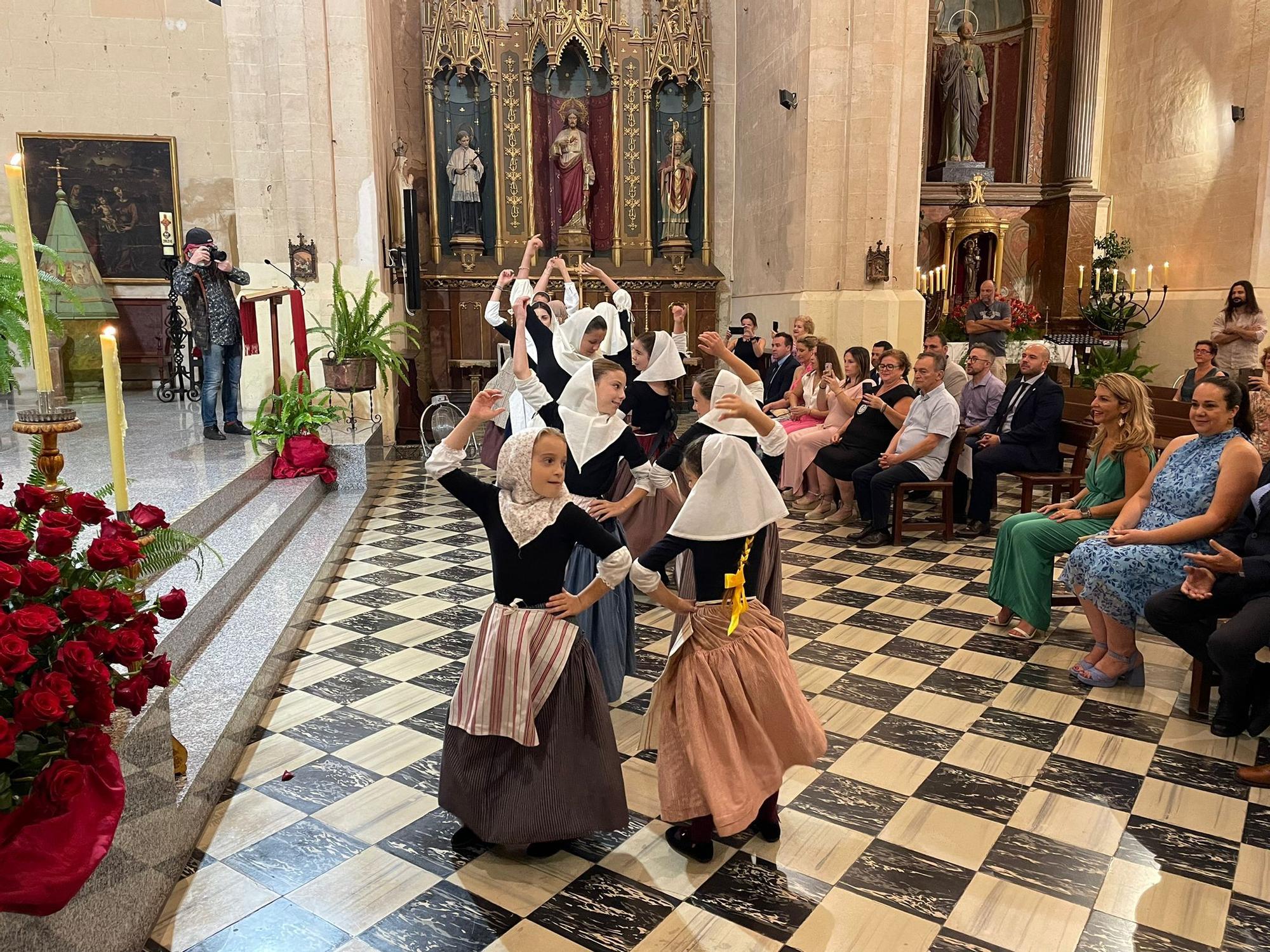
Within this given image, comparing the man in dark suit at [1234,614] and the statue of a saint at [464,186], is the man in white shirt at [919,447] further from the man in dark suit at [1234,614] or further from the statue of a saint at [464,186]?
the statue of a saint at [464,186]

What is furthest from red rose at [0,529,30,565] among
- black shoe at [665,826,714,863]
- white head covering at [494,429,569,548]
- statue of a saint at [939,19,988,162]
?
statue of a saint at [939,19,988,162]

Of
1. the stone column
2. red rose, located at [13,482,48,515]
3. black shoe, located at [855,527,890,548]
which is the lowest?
black shoe, located at [855,527,890,548]

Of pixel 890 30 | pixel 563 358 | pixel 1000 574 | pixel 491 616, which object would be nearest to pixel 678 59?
pixel 890 30

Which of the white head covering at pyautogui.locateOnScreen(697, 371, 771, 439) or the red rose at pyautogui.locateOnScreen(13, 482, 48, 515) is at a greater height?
the white head covering at pyautogui.locateOnScreen(697, 371, 771, 439)

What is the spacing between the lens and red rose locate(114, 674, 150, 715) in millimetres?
1872

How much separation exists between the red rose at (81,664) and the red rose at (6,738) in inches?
5.8

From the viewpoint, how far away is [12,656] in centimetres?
157

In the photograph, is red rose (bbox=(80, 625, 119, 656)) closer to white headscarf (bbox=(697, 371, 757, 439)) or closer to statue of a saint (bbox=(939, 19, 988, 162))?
white headscarf (bbox=(697, 371, 757, 439))

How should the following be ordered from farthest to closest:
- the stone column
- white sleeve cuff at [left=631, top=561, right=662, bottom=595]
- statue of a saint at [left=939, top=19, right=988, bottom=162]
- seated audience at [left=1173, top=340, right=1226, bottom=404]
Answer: statue of a saint at [left=939, top=19, right=988, bottom=162]
the stone column
seated audience at [left=1173, top=340, right=1226, bottom=404]
white sleeve cuff at [left=631, top=561, right=662, bottom=595]

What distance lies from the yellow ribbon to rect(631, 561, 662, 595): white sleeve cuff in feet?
0.86

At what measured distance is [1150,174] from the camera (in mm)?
13539

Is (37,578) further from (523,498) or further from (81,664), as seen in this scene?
(523,498)

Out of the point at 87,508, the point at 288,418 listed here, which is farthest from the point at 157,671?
the point at 288,418

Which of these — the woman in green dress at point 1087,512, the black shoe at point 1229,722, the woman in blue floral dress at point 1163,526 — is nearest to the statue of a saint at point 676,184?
the woman in green dress at point 1087,512
